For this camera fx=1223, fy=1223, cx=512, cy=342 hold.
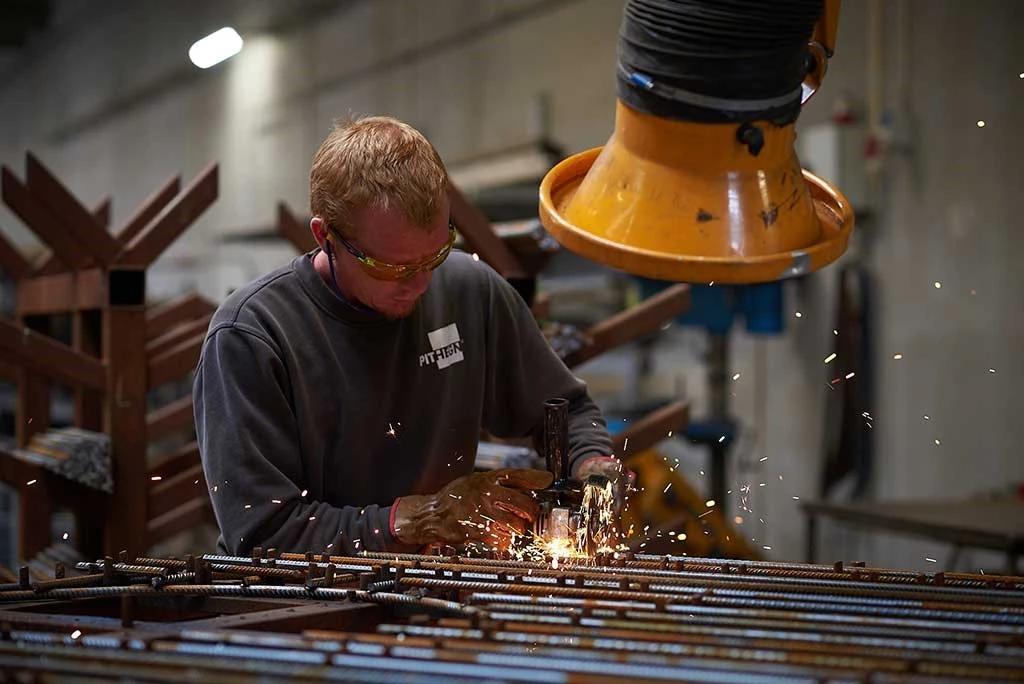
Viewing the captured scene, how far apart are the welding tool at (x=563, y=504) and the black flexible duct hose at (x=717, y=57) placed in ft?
3.16

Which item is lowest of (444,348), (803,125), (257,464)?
(257,464)

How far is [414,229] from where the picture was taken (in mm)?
2518

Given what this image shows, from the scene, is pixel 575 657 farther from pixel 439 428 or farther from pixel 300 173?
pixel 300 173

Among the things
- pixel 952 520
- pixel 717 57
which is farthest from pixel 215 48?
pixel 952 520

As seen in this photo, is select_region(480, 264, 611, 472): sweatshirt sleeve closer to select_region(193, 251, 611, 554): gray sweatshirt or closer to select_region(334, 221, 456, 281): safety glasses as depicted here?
select_region(193, 251, 611, 554): gray sweatshirt

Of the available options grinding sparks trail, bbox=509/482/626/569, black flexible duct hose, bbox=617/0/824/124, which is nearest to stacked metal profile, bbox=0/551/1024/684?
grinding sparks trail, bbox=509/482/626/569

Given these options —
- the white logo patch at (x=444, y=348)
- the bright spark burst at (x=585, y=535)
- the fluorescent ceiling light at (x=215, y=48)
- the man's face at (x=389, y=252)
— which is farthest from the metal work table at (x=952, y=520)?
the fluorescent ceiling light at (x=215, y=48)

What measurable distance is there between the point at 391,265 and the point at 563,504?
62 cm

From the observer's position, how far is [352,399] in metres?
2.69

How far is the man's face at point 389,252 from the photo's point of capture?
252 cm

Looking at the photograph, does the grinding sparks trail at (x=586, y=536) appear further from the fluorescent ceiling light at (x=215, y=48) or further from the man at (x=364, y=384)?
the fluorescent ceiling light at (x=215, y=48)

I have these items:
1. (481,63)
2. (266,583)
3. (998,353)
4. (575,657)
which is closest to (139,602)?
(266,583)

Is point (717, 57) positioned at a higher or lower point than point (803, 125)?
lower

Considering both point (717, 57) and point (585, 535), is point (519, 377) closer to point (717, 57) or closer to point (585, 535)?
point (585, 535)
